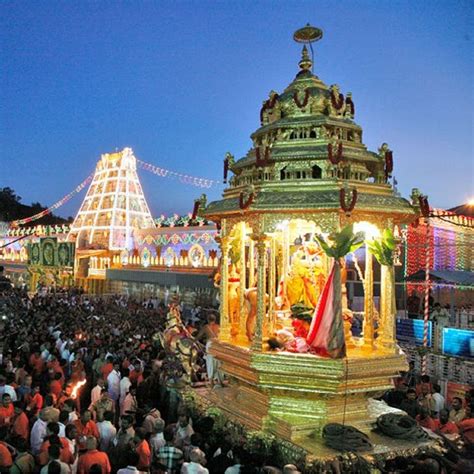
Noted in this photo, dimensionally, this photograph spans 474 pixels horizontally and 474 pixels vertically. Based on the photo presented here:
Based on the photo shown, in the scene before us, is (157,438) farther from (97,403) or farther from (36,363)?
(36,363)

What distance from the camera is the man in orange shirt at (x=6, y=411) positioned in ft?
21.4

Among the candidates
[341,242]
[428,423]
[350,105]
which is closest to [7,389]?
[341,242]

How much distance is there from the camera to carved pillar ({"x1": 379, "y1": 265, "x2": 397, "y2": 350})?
748cm

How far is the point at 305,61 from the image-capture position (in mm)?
8914

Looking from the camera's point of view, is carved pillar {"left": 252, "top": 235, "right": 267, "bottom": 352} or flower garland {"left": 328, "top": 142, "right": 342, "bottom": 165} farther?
flower garland {"left": 328, "top": 142, "right": 342, "bottom": 165}

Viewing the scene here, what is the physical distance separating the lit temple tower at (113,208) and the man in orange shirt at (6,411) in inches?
1334

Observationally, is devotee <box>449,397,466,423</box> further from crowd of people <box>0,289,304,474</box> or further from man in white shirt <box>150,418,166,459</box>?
man in white shirt <box>150,418,166,459</box>

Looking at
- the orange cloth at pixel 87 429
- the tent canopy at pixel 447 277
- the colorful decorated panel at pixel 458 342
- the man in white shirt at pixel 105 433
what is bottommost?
the man in white shirt at pixel 105 433

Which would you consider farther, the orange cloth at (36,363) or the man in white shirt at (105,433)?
the orange cloth at (36,363)

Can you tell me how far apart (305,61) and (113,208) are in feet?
118

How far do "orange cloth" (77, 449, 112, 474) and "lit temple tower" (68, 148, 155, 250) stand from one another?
35.6 metres

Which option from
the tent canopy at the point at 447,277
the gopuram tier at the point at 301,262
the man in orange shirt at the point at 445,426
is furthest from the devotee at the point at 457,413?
the tent canopy at the point at 447,277

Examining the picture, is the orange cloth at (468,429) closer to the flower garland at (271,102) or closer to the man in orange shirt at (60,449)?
the man in orange shirt at (60,449)

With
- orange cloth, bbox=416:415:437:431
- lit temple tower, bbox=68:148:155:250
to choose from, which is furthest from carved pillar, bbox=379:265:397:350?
lit temple tower, bbox=68:148:155:250
